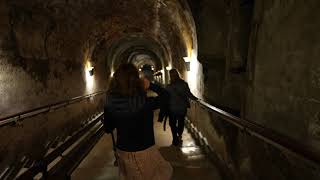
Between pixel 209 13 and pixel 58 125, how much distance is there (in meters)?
5.47

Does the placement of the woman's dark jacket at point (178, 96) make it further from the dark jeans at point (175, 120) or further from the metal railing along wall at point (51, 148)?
the metal railing along wall at point (51, 148)

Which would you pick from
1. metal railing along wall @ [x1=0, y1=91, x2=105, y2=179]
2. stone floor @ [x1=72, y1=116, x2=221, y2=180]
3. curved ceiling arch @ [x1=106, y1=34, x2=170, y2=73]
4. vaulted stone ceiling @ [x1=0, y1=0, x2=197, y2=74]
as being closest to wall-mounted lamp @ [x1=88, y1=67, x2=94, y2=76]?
vaulted stone ceiling @ [x1=0, y1=0, x2=197, y2=74]

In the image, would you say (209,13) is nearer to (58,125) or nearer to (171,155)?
(171,155)

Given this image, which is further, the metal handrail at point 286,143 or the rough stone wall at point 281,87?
the rough stone wall at point 281,87

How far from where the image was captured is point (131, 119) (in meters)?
2.28

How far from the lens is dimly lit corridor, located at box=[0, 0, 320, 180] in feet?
6.91

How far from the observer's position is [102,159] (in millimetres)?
4969

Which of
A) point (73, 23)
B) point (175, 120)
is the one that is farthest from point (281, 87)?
point (73, 23)

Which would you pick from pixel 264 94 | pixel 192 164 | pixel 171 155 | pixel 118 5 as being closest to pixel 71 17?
pixel 118 5

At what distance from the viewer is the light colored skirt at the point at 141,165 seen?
2.43 metres

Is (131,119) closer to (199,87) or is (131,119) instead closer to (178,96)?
(178,96)

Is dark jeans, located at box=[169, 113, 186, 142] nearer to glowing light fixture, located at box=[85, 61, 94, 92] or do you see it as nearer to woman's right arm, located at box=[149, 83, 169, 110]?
woman's right arm, located at box=[149, 83, 169, 110]

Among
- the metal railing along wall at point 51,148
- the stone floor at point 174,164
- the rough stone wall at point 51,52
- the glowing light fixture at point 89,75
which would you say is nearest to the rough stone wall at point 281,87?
the stone floor at point 174,164

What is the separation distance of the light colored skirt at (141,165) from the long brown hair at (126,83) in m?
0.65
